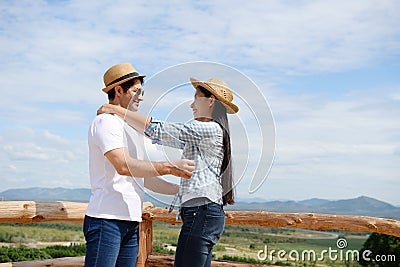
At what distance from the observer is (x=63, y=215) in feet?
9.47

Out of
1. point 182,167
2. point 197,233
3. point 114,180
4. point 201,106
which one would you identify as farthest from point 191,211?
point 201,106

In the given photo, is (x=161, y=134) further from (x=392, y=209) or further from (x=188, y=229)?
(x=392, y=209)

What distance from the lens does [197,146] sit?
2033 mm

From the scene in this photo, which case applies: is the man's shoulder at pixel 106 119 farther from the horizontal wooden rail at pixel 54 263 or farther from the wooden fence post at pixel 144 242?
the wooden fence post at pixel 144 242

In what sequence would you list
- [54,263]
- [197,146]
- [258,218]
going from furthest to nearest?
[258,218] → [54,263] → [197,146]

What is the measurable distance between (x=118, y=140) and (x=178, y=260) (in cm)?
57

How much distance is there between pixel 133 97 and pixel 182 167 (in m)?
0.37

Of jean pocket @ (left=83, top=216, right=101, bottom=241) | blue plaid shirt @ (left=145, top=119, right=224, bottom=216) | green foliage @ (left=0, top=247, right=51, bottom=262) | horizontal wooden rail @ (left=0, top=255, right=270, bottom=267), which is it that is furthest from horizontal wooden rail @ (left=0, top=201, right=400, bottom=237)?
blue plaid shirt @ (left=145, top=119, right=224, bottom=216)

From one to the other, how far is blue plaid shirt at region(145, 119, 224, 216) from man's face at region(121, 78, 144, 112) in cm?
12

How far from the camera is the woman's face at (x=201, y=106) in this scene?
2107 millimetres

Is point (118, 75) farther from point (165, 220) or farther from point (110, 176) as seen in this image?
point (165, 220)

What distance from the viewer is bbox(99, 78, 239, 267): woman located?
201cm

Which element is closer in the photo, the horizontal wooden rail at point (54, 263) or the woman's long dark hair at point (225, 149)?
the woman's long dark hair at point (225, 149)

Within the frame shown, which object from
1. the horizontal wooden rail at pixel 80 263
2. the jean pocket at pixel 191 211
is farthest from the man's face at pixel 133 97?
the horizontal wooden rail at pixel 80 263
